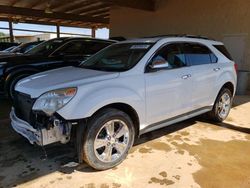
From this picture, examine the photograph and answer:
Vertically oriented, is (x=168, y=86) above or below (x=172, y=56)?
below

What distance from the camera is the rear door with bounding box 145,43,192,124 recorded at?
3.65m

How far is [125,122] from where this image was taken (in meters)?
3.38

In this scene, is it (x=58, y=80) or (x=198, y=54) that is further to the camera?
(x=198, y=54)

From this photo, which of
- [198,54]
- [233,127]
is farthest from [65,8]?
[233,127]

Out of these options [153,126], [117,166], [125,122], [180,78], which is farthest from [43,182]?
[180,78]

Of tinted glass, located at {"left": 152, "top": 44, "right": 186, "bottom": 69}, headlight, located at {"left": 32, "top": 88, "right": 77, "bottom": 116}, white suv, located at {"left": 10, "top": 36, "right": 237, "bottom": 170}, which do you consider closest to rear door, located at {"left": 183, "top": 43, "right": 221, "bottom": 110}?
white suv, located at {"left": 10, "top": 36, "right": 237, "bottom": 170}

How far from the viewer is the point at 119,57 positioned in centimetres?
405

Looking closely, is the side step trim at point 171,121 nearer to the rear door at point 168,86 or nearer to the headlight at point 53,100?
the rear door at point 168,86

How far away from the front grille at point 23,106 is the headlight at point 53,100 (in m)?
0.16

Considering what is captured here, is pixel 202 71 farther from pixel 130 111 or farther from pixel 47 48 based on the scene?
pixel 47 48

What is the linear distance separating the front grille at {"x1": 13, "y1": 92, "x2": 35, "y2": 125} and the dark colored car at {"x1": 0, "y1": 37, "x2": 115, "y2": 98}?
93.4 inches

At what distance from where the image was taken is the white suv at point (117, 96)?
298 centimetres

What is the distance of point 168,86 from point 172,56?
56 cm

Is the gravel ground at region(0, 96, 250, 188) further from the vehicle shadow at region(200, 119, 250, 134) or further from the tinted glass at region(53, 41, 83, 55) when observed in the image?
the tinted glass at region(53, 41, 83, 55)
